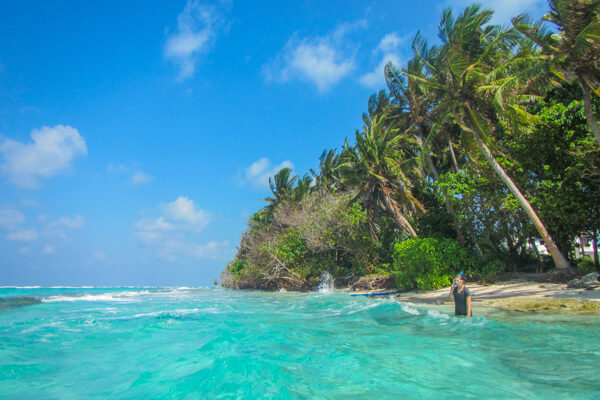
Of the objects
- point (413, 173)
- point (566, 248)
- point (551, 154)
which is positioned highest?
point (413, 173)

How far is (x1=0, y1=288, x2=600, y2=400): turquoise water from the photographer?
14.6 ft

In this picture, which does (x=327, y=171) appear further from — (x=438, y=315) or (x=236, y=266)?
(x=438, y=315)

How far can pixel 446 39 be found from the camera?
69.3 ft

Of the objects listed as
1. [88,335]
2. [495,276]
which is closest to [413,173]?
[495,276]

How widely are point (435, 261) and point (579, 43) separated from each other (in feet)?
32.7

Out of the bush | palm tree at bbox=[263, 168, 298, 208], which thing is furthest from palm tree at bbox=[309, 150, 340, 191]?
the bush

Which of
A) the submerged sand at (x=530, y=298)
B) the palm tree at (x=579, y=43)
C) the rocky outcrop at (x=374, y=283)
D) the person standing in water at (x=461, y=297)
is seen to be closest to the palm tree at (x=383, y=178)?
A: the rocky outcrop at (x=374, y=283)

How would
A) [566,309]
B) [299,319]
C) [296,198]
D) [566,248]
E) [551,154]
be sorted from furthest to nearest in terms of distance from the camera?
[296,198] → [566,248] → [551,154] → [299,319] → [566,309]

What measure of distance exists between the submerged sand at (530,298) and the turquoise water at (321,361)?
1368 millimetres

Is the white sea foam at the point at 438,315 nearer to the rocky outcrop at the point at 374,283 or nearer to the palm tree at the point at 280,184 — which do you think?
the rocky outcrop at the point at 374,283

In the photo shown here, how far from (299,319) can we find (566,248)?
13.5 metres

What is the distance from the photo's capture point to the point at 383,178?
2280 centimetres

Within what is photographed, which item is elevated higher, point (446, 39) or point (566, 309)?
point (446, 39)

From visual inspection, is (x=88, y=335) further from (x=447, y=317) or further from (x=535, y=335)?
(x=535, y=335)
